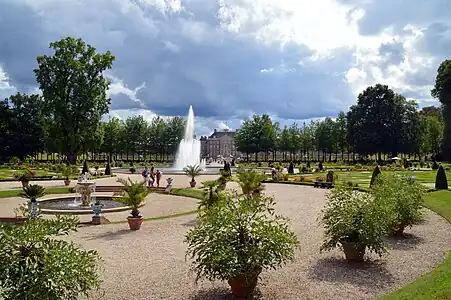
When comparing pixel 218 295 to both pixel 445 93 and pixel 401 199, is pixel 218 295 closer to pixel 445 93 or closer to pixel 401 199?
pixel 401 199

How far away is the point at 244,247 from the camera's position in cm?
854

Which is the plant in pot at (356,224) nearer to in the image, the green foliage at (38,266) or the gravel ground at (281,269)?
the gravel ground at (281,269)

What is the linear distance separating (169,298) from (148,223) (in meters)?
10.0

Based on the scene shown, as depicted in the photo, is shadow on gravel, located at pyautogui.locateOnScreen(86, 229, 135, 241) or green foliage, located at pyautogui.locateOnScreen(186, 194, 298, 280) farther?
shadow on gravel, located at pyautogui.locateOnScreen(86, 229, 135, 241)

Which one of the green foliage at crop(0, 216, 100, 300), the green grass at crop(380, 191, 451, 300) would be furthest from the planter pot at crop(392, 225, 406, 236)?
the green foliage at crop(0, 216, 100, 300)

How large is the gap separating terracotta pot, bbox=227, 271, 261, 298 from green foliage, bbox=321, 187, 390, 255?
3766mm

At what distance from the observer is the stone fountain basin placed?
2195cm

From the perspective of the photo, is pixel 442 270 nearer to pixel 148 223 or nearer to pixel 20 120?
pixel 148 223

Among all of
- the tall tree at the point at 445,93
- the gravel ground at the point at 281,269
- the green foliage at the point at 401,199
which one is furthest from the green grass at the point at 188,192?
the tall tree at the point at 445,93

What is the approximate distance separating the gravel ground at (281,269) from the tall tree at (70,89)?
42590 mm

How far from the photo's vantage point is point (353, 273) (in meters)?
10.7

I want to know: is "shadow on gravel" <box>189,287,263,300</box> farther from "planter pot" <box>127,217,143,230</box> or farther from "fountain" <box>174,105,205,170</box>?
"fountain" <box>174,105,205,170</box>

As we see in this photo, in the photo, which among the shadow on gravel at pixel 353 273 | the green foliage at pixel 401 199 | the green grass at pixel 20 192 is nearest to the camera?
the shadow on gravel at pixel 353 273

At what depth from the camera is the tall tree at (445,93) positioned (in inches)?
2459
